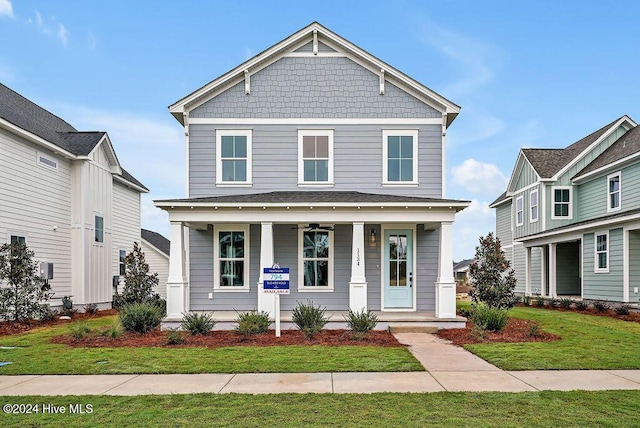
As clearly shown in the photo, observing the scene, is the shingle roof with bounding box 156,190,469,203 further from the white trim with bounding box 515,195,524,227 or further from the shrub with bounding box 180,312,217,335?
the white trim with bounding box 515,195,524,227

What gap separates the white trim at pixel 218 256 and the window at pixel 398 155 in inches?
181

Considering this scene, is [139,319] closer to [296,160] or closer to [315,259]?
[315,259]

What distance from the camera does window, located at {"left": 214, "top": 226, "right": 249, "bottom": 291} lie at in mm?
14992

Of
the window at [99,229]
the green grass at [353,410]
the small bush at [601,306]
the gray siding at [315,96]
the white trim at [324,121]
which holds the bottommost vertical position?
the small bush at [601,306]

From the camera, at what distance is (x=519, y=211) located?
2823 centimetres

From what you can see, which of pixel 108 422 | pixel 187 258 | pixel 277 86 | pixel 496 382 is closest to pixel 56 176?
pixel 187 258

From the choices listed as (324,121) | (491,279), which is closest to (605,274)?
(491,279)

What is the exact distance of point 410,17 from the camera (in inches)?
658

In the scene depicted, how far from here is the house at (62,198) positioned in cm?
1578

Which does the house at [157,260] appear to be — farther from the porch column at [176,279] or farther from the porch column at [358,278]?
the porch column at [358,278]

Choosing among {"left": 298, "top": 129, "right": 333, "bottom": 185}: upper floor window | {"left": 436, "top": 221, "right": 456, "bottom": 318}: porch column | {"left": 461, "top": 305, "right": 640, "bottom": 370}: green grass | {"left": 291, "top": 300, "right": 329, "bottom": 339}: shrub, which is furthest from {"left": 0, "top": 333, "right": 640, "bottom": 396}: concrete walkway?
{"left": 298, "top": 129, "right": 333, "bottom": 185}: upper floor window

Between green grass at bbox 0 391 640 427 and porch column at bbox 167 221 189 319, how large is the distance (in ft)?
21.7

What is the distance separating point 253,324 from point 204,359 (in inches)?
106

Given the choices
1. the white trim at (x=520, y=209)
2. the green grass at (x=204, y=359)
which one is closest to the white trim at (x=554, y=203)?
the white trim at (x=520, y=209)
